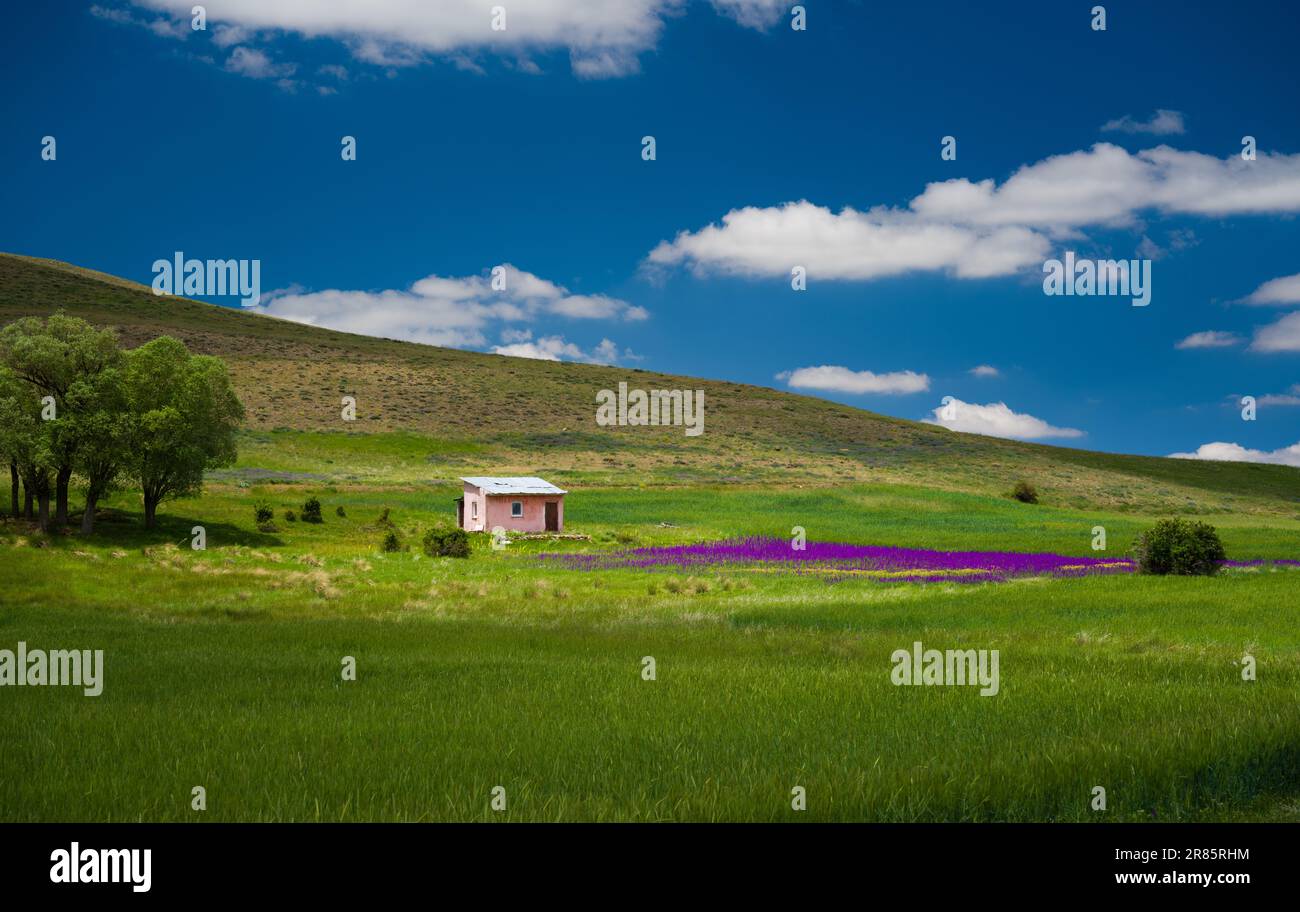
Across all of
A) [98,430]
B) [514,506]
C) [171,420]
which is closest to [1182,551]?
[514,506]

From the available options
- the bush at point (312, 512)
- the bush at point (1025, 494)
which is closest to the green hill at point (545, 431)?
the bush at point (1025, 494)

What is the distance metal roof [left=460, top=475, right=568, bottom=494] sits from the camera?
64.8 metres

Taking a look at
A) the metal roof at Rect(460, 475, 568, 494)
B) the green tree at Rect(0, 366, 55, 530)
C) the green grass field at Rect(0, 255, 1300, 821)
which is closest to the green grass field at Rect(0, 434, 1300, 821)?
the green grass field at Rect(0, 255, 1300, 821)

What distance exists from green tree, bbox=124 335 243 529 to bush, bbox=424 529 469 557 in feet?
43.6

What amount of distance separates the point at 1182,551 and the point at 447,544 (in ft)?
114

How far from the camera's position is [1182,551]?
35.5 m

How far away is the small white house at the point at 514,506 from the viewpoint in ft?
212

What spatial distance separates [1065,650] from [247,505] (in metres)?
55.6

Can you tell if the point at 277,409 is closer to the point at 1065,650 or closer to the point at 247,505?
the point at 247,505

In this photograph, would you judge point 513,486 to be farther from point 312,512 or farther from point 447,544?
point 447,544

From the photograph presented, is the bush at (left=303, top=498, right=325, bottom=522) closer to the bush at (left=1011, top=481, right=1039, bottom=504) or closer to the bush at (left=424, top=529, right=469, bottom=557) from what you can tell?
the bush at (left=424, top=529, right=469, bottom=557)

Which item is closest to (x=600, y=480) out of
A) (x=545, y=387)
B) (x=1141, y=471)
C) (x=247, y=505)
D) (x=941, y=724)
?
(x=247, y=505)

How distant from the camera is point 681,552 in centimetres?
5250

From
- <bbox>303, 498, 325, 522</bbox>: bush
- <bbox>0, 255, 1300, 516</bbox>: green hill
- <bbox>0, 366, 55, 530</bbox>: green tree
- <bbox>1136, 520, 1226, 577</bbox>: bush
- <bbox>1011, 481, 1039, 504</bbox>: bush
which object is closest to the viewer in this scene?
<bbox>1136, 520, 1226, 577</bbox>: bush
